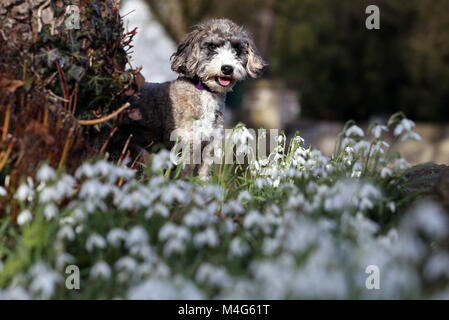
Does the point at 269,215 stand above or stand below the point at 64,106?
below

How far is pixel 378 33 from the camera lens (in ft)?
82.0

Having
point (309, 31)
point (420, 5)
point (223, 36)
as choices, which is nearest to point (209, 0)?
point (309, 31)

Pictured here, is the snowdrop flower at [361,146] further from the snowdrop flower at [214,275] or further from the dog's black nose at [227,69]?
the snowdrop flower at [214,275]

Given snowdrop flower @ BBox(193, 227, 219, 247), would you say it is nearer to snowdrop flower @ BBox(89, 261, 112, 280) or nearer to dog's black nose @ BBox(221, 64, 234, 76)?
snowdrop flower @ BBox(89, 261, 112, 280)

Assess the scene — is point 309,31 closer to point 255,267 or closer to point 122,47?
point 122,47

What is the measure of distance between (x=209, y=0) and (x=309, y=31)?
498 cm

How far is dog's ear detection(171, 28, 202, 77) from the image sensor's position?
6070mm

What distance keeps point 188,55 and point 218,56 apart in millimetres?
355

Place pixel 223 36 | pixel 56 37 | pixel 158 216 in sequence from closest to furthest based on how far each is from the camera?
pixel 158 216
pixel 56 37
pixel 223 36

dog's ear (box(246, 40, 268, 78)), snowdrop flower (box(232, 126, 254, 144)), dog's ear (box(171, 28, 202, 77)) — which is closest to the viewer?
snowdrop flower (box(232, 126, 254, 144))

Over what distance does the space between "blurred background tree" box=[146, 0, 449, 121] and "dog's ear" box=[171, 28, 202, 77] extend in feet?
53.5

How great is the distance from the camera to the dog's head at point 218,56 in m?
5.95

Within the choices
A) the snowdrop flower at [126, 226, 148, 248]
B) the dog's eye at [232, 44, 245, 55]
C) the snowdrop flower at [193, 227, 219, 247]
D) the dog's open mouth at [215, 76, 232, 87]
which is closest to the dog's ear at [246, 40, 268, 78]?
the dog's eye at [232, 44, 245, 55]

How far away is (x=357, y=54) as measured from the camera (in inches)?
999
